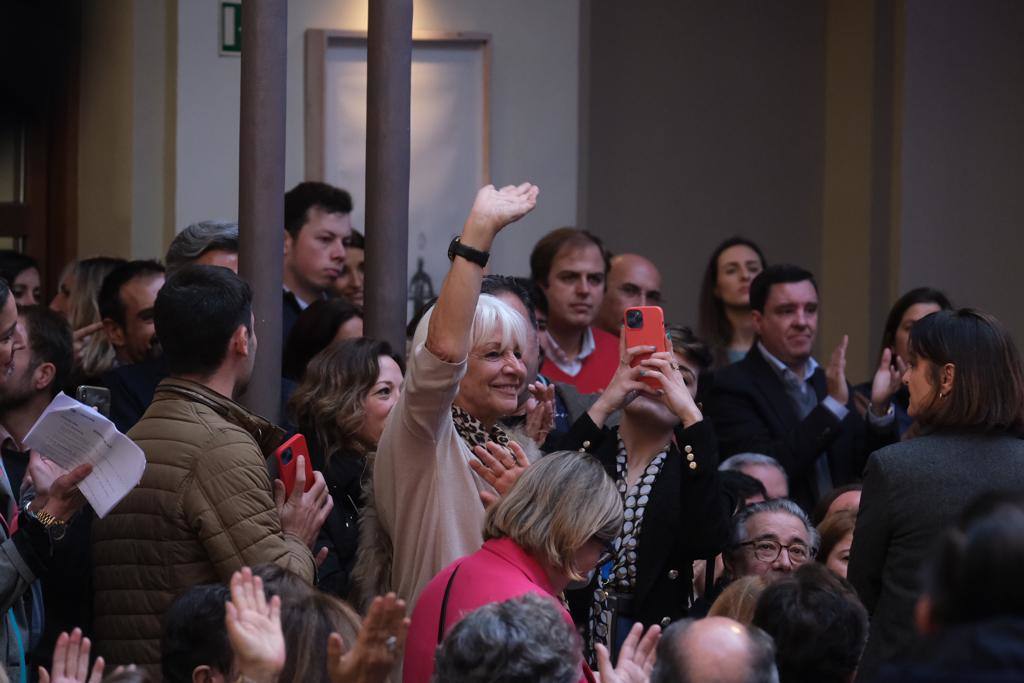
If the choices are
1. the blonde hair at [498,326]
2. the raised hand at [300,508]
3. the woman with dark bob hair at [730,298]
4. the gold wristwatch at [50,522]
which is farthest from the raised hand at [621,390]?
the woman with dark bob hair at [730,298]

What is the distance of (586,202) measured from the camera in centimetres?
864

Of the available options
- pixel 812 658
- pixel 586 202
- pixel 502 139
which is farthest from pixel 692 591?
pixel 586 202

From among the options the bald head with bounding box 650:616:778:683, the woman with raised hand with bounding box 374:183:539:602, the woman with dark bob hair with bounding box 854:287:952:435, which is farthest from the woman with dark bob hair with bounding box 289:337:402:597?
the woman with dark bob hair with bounding box 854:287:952:435

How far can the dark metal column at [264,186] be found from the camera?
4.70 m

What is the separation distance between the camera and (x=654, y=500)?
14.5 feet

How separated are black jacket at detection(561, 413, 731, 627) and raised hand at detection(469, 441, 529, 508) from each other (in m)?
0.55

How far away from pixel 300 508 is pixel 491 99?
4161mm

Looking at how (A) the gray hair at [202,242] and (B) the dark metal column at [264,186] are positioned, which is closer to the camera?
(B) the dark metal column at [264,186]

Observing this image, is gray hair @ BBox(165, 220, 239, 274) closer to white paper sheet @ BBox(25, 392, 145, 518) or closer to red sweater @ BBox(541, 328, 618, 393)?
red sweater @ BBox(541, 328, 618, 393)

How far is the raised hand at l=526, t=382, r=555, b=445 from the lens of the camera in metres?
4.81

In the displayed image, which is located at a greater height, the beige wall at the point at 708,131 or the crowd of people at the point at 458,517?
the beige wall at the point at 708,131

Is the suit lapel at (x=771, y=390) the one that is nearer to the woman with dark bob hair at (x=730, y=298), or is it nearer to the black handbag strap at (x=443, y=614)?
the woman with dark bob hair at (x=730, y=298)

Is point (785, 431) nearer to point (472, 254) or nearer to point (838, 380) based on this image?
point (838, 380)

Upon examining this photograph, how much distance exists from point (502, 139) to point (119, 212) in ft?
6.15
